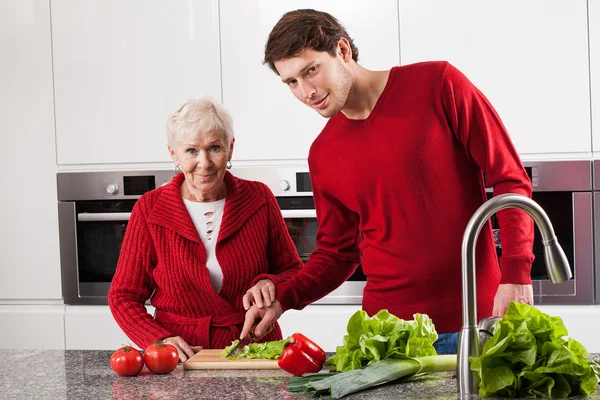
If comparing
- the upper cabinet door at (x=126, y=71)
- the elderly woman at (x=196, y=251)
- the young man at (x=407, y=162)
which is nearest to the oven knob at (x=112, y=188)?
the upper cabinet door at (x=126, y=71)

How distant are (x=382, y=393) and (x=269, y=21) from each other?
203cm

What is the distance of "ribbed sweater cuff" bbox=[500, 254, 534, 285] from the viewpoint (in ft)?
5.79

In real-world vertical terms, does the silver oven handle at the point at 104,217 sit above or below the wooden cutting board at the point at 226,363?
above

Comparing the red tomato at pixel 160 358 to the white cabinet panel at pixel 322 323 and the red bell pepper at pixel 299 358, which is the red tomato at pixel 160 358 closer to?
the red bell pepper at pixel 299 358

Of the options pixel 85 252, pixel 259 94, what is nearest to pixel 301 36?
pixel 259 94

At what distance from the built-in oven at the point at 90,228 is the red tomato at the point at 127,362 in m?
1.64

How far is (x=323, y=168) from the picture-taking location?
2.10m

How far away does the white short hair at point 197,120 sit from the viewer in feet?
7.04

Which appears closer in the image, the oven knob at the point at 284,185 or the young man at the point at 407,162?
the young man at the point at 407,162

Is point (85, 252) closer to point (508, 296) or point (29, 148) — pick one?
point (29, 148)

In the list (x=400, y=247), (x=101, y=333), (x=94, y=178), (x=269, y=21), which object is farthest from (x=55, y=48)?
(x=400, y=247)

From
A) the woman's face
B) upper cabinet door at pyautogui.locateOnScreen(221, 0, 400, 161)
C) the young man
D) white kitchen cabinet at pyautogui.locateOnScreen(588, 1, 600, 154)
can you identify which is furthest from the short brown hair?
white kitchen cabinet at pyautogui.locateOnScreen(588, 1, 600, 154)

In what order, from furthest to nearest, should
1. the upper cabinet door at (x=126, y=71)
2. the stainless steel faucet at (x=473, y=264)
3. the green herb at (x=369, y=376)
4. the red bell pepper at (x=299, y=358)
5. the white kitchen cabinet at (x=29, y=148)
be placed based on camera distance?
1. the white kitchen cabinet at (x=29, y=148)
2. the upper cabinet door at (x=126, y=71)
3. the red bell pepper at (x=299, y=358)
4. the green herb at (x=369, y=376)
5. the stainless steel faucet at (x=473, y=264)

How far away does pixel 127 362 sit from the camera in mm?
1758
